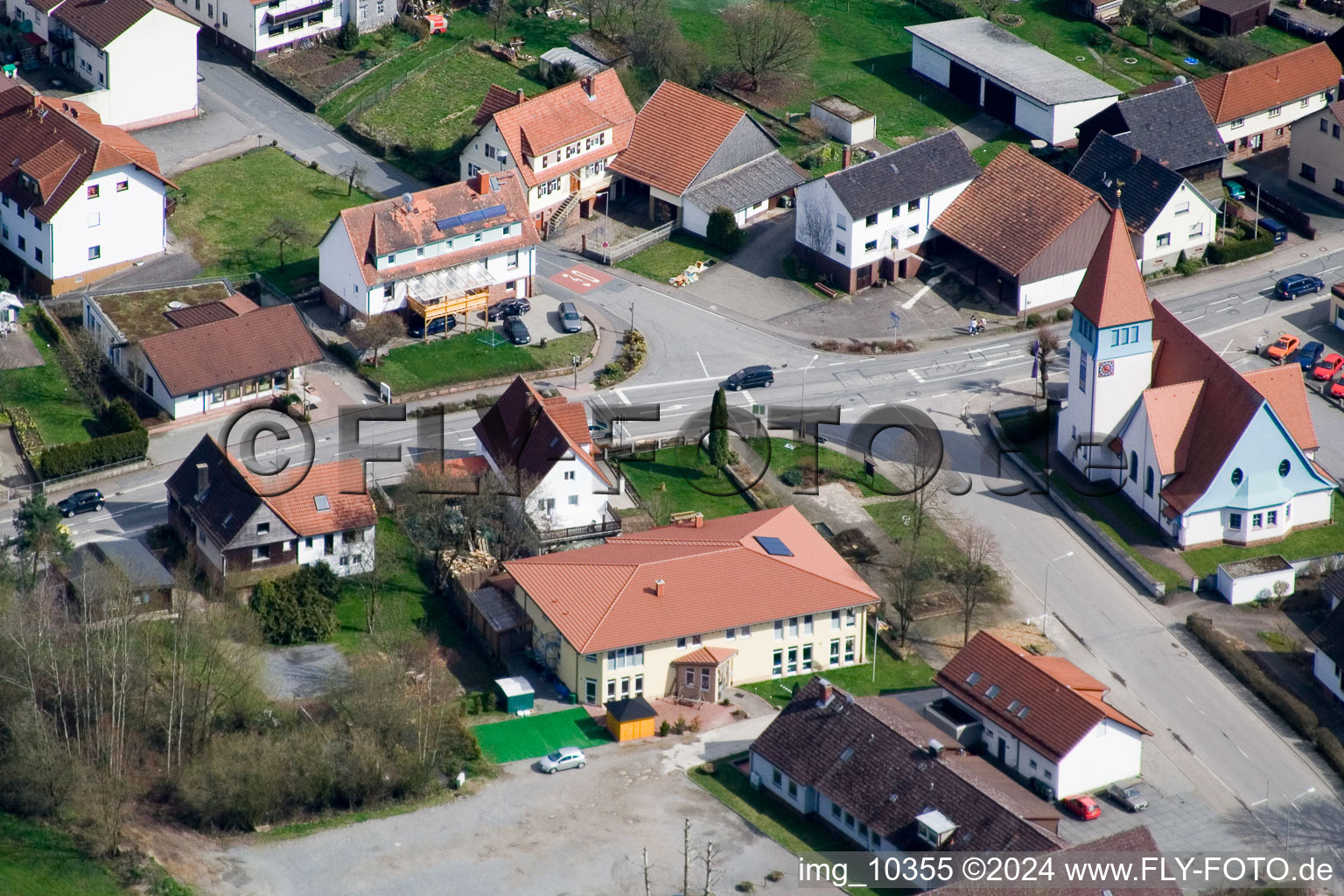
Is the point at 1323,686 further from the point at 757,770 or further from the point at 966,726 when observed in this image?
the point at 757,770

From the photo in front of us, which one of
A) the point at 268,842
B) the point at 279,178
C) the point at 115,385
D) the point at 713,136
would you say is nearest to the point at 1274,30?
the point at 713,136

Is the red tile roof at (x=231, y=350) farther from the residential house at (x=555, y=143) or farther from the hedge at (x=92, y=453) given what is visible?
the residential house at (x=555, y=143)

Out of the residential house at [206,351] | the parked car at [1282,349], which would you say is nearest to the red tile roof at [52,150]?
the residential house at [206,351]

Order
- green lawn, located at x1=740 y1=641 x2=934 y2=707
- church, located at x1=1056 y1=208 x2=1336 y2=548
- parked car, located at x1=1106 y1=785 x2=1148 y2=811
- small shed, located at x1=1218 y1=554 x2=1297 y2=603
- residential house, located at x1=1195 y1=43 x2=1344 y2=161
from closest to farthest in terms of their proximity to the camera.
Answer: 1. parked car, located at x1=1106 y1=785 x2=1148 y2=811
2. green lawn, located at x1=740 y1=641 x2=934 y2=707
3. small shed, located at x1=1218 y1=554 x2=1297 y2=603
4. church, located at x1=1056 y1=208 x2=1336 y2=548
5. residential house, located at x1=1195 y1=43 x2=1344 y2=161

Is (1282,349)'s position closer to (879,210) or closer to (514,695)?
(879,210)

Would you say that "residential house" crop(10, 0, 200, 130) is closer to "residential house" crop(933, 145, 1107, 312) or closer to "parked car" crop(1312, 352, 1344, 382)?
"residential house" crop(933, 145, 1107, 312)

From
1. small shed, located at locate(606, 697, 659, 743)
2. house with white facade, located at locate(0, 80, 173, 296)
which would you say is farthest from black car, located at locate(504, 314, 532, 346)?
small shed, located at locate(606, 697, 659, 743)
